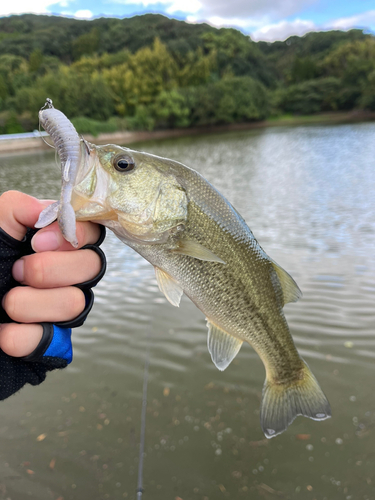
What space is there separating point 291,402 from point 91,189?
5.60ft

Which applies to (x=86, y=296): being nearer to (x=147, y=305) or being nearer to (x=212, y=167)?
(x=147, y=305)

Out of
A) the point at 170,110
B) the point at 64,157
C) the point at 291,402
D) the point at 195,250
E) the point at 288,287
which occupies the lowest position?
the point at 291,402

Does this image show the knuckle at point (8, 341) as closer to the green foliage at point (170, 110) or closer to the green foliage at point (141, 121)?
the green foliage at point (141, 121)

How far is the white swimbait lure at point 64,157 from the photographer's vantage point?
1.33m

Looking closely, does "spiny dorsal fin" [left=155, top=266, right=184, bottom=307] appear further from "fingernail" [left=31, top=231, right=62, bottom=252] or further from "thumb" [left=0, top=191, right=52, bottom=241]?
"thumb" [left=0, top=191, right=52, bottom=241]

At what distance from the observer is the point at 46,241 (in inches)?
Answer: 62.5

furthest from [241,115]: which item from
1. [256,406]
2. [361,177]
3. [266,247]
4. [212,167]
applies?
[256,406]

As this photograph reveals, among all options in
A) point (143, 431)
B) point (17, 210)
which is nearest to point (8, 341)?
point (17, 210)

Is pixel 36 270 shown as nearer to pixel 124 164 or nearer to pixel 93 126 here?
pixel 124 164

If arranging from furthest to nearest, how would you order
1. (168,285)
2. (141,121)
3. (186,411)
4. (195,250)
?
1. (141,121)
2. (186,411)
3. (168,285)
4. (195,250)

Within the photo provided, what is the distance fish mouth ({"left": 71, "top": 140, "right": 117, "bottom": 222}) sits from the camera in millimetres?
1493

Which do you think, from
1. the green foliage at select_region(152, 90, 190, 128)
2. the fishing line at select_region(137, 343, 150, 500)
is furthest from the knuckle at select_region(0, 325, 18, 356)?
the green foliage at select_region(152, 90, 190, 128)

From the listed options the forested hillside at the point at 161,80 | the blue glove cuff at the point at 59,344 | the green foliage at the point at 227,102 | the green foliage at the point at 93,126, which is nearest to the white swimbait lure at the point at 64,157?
the blue glove cuff at the point at 59,344

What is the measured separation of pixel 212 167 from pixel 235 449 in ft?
66.4
